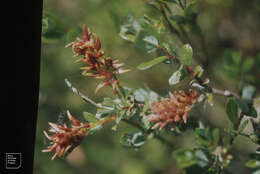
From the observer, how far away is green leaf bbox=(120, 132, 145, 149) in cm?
67

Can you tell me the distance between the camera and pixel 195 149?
60 cm

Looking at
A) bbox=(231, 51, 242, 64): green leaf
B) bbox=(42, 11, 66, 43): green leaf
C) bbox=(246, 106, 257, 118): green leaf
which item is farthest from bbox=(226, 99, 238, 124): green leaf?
bbox=(42, 11, 66, 43): green leaf

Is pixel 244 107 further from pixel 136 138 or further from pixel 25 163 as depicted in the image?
pixel 25 163

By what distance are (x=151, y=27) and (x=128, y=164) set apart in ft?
3.66

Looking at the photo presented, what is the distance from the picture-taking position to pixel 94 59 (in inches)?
22.2

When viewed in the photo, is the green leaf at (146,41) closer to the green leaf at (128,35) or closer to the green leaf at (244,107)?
the green leaf at (128,35)

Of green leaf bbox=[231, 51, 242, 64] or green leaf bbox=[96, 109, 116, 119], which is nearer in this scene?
green leaf bbox=[96, 109, 116, 119]

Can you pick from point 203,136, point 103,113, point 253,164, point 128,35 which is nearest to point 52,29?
point 128,35

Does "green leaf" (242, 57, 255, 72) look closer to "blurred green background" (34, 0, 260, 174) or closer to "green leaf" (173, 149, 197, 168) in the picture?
"blurred green background" (34, 0, 260, 174)

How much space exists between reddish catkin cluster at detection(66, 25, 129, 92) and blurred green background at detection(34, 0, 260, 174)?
1.32 feet

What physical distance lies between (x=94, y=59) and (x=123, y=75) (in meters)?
0.80

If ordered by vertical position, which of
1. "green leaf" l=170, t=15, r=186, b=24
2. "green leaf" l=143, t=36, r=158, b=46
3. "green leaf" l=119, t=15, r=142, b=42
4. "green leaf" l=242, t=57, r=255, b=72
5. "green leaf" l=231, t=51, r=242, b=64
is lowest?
"green leaf" l=242, t=57, r=255, b=72

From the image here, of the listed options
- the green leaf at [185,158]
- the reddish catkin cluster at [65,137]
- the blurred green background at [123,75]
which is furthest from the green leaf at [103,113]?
the blurred green background at [123,75]

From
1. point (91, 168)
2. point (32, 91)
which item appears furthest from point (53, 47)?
point (91, 168)
